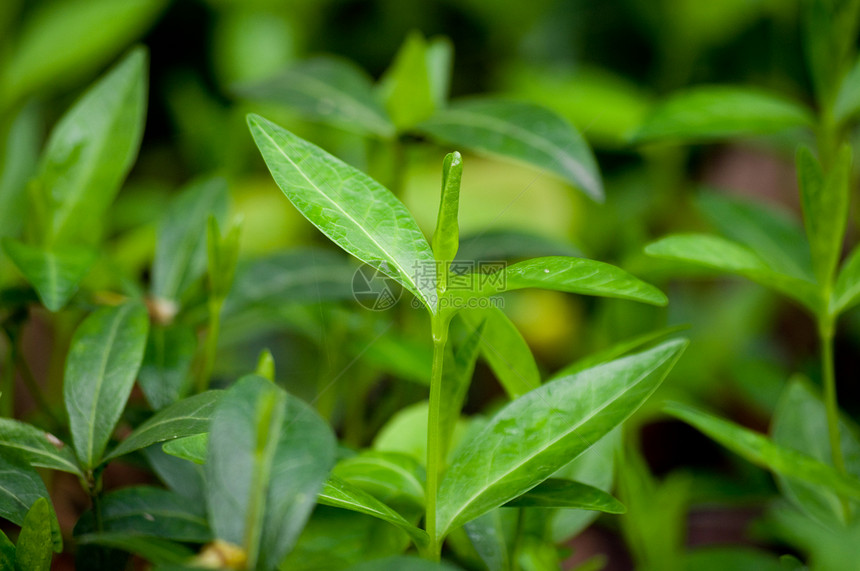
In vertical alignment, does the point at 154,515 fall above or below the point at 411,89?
below

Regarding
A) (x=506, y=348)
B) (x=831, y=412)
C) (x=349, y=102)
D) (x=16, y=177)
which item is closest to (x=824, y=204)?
(x=831, y=412)

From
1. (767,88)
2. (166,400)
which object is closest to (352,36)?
(767,88)

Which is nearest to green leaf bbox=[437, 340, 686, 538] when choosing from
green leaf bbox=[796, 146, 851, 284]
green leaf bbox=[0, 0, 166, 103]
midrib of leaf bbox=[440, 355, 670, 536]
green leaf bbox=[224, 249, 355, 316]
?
midrib of leaf bbox=[440, 355, 670, 536]

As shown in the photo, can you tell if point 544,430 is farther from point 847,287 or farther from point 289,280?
point 289,280

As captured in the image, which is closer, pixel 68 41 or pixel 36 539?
pixel 36 539

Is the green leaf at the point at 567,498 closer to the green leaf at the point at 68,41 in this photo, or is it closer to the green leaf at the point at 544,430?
the green leaf at the point at 544,430

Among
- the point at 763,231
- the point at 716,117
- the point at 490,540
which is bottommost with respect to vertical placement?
the point at 490,540

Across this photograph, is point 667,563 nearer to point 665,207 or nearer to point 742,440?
point 742,440
